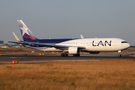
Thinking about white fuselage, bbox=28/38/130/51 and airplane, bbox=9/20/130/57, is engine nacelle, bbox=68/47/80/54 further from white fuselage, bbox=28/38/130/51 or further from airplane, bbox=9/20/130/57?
white fuselage, bbox=28/38/130/51

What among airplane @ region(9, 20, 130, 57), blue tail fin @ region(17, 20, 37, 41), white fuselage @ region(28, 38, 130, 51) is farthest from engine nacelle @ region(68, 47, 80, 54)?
blue tail fin @ region(17, 20, 37, 41)

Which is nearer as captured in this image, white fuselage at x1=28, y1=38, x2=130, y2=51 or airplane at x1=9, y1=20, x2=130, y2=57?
white fuselage at x1=28, y1=38, x2=130, y2=51

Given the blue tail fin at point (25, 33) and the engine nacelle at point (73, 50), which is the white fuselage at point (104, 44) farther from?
the blue tail fin at point (25, 33)

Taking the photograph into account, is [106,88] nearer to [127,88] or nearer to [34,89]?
[127,88]

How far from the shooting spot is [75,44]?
49062 millimetres

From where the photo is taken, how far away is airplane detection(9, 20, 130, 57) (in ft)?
148

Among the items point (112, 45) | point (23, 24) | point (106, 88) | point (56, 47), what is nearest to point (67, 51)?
point (56, 47)

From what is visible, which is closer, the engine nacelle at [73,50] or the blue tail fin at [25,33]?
the engine nacelle at [73,50]

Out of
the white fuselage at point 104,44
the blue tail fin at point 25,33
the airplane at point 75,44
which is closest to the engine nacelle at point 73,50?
the airplane at point 75,44

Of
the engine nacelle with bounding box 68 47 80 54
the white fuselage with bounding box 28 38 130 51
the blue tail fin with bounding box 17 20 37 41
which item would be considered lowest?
the engine nacelle with bounding box 68 47 80 54

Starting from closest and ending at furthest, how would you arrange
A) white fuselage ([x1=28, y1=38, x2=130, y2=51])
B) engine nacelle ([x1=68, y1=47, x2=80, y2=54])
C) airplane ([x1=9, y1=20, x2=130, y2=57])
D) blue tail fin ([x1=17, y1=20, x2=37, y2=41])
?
white fuselage ([x1=28, y1=38, x2=130, y2=51]), airplane ([x1=9, y1=20, x2=130, y2=57]), engine nacelle ([x1=68, y1=47, x2=80, y2=54]), blue tail fin ([x1=17, y1=20, x2=37, y2=41])

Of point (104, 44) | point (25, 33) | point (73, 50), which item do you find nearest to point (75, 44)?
point (73, 50)

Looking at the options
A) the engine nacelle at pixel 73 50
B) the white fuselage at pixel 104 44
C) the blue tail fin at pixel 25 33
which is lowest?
the engine nacelle at pixel 73 50

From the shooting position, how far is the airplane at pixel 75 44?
45181 millimetres
